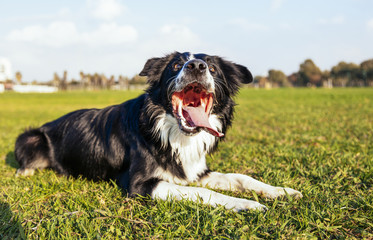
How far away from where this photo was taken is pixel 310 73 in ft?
391

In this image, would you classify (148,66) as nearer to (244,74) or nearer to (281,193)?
(244,74)

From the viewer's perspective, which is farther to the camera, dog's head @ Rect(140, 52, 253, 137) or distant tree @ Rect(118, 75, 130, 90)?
distant tree @ Rect(118, 75, 130, 90)

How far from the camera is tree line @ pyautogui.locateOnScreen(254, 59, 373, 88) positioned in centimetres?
9895

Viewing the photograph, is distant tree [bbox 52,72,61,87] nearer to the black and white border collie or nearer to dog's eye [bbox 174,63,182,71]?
the black and white border collie

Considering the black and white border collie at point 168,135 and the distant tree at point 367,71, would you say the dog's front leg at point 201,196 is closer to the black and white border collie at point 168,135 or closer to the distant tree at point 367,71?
the black and white border collie at point 168,135

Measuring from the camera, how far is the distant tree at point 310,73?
11856 cm

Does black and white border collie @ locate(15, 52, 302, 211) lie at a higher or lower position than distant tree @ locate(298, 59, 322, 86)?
lower

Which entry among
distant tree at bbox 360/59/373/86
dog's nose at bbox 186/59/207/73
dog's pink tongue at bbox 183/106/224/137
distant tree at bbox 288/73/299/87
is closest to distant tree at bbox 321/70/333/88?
distant tree at bbox 288/73/299/87

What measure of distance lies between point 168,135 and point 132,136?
0.47 meters

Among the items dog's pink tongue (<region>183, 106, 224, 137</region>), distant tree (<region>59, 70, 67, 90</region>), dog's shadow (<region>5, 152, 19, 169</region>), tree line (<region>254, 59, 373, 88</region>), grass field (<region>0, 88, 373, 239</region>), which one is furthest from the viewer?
distant tree (<region>59, 70, 67, 90</region>)

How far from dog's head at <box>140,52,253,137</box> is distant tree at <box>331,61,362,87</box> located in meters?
113

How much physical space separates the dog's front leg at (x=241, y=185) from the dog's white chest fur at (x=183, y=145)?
174 millimetres

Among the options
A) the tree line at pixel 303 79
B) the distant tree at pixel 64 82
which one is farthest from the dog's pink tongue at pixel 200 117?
the distant tree at pixel 64 82

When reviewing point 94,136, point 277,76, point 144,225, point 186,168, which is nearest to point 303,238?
point 144,225
